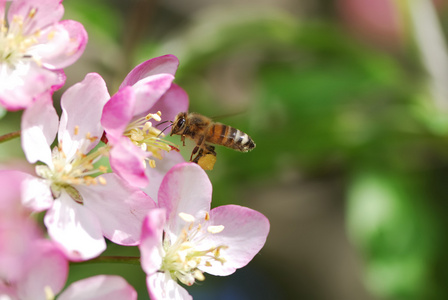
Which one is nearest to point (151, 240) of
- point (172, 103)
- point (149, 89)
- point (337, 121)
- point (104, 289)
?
point (104, 289)

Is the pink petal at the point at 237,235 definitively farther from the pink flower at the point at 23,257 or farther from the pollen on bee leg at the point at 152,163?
the pink flower at the point at 23,257

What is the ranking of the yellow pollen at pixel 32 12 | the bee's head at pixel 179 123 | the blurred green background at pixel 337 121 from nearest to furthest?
the yellow pollen at pixel 32 12, the bee's head at pixel 179 123, the blurred green background at pixel 337 121

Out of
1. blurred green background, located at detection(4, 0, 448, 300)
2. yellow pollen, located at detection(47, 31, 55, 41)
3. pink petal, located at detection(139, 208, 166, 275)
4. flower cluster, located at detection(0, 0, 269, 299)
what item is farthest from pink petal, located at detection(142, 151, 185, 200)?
blurred green background, located at detection(4, 0, 448, 300)

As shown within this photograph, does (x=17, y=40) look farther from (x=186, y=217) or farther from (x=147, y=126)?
(x=186, y=217)

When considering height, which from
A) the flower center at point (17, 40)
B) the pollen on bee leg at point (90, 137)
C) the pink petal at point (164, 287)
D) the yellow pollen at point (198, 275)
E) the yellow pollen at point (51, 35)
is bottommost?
the pink petal at point (164, 287)

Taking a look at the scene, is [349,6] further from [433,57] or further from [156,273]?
[156,273]

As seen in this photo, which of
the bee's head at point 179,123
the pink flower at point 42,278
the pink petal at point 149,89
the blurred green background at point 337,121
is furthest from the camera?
the blurred green background at point 337,121

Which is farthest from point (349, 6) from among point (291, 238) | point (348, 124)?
point (348, 124)

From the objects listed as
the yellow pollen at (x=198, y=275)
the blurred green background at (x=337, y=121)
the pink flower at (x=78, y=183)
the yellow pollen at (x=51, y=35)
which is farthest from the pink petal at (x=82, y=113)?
the blurred green background at (x=337, y=121)
